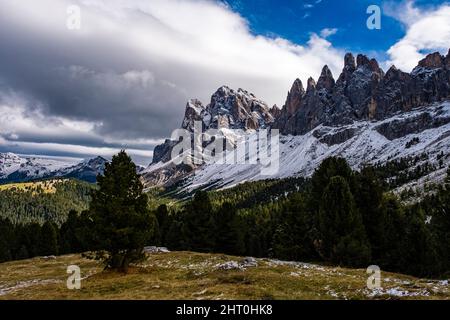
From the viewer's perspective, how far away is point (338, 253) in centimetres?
4544

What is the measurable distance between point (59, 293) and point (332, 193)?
107ft

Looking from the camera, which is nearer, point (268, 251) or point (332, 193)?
point (332, 193)

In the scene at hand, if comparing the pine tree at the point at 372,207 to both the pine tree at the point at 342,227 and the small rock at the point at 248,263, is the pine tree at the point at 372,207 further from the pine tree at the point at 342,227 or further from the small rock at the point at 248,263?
the small rock at the point at 248,263

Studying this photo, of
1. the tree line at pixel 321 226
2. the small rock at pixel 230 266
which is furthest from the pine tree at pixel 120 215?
the small rock at pixel 230 266

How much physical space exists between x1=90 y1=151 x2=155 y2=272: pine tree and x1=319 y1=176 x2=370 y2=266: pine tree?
21745 millimetres

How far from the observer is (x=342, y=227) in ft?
151

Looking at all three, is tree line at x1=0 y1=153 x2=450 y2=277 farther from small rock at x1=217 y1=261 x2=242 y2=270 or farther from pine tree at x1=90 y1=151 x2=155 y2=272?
small rock at x1=217 y1=261 x2=242 y2=270

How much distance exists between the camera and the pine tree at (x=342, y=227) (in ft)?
145

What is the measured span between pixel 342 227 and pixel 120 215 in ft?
86.2

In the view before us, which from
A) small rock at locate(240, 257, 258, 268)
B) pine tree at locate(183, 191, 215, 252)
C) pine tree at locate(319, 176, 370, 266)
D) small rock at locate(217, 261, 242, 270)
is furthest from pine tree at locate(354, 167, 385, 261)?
pine tree at locate(183, 191, 215, 252)

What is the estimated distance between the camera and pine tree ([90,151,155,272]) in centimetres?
3884
